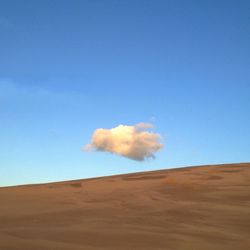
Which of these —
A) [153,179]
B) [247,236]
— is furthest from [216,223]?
[153,179]

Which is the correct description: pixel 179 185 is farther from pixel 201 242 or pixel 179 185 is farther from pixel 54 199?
pixel 201 242

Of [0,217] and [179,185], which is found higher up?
[179,185]

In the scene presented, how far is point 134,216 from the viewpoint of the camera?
6.79 m

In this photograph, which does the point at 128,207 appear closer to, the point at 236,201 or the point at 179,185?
the point at 236,201

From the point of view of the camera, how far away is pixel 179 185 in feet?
34.5

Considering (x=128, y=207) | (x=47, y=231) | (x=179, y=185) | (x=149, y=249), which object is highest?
(x=179, y=185)

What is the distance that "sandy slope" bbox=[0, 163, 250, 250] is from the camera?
5043 millimetres

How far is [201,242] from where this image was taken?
5.06 meters

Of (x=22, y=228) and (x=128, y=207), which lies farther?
(x=128, y=207)

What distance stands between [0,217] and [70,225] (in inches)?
61.5

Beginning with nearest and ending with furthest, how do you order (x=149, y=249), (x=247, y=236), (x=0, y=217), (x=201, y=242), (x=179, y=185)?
(x=149, y=249)
(x=201, y=242)
(x=247, y=236)
(x=0, y=217)
(x=179, y=185)

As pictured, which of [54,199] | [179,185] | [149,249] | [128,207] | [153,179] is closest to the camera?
Result: [149,249]

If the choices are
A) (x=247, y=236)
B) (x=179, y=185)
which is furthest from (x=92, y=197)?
(x=247, y=236)

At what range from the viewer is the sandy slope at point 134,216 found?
504 centimetres
